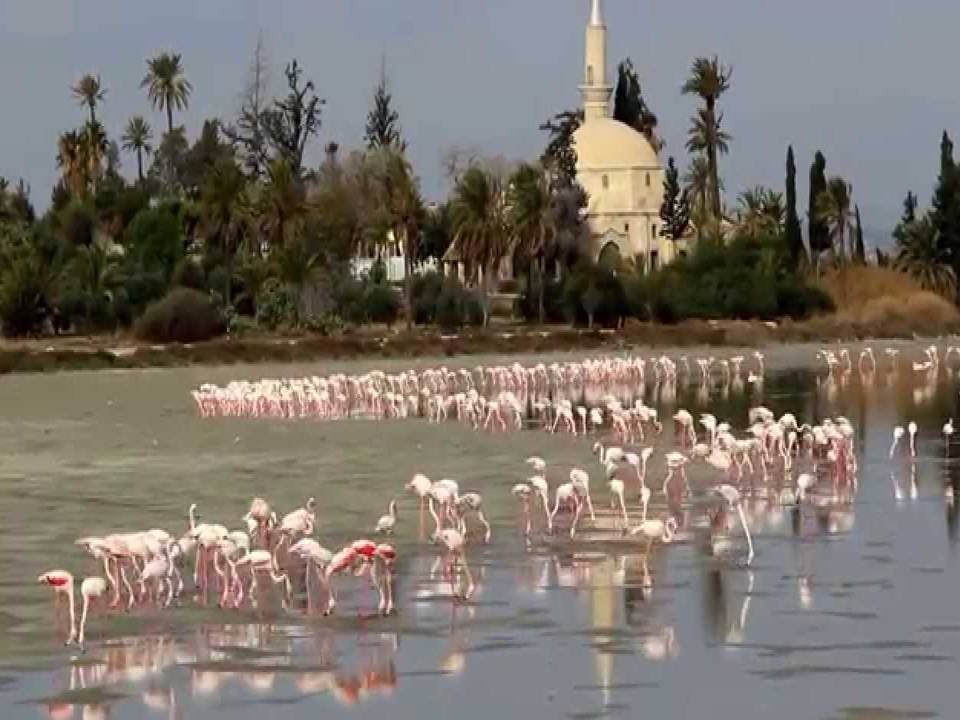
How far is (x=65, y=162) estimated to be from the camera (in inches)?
3856

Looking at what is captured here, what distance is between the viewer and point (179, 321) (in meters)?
63.2

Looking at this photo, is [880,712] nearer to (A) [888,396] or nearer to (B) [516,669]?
(B) [516,669]

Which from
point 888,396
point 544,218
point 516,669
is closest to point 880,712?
point 516,669

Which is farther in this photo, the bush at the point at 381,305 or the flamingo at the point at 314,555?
the bush at the point at 381,305

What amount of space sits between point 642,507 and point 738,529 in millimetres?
1339

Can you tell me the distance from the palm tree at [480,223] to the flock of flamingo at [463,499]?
35.0 metres

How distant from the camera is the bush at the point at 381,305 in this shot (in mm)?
73062

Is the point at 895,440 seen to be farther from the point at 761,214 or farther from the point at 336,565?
the point at 761,214

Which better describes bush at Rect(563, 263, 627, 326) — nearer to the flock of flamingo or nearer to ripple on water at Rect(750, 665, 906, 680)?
the flock of flamingo

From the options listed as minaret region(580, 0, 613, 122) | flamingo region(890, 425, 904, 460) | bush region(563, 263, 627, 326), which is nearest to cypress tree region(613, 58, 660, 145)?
minaret region(580, 0, 613, 122)

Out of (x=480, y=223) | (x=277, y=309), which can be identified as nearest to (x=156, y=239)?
(x=277, y=309)

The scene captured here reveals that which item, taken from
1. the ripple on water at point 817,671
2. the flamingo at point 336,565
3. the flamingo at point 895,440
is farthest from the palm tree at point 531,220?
the ripple on water at point 817,671

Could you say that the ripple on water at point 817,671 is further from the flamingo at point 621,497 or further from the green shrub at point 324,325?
the green shrub at point 324,325

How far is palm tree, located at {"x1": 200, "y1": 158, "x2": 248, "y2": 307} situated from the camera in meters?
71.9
